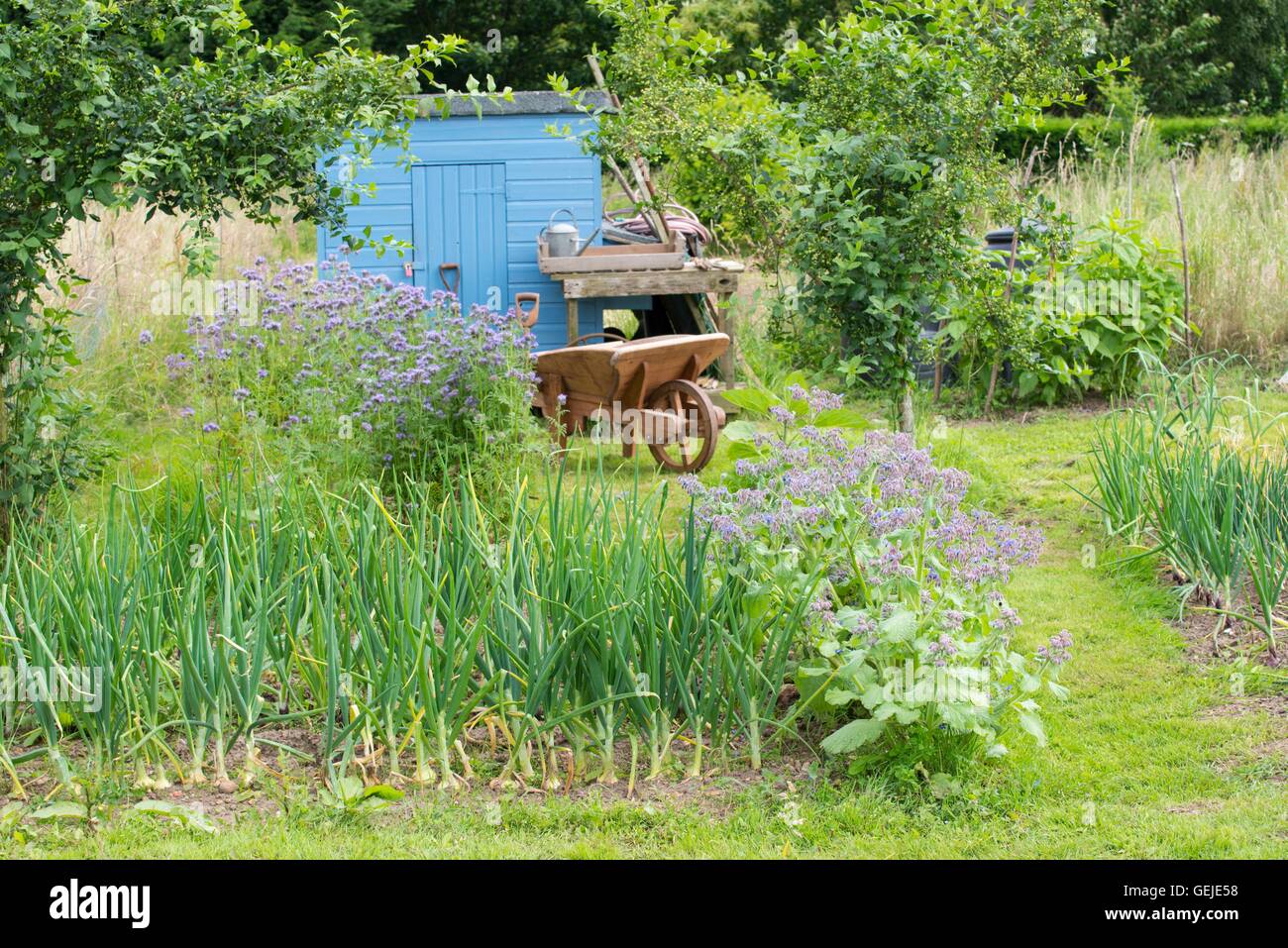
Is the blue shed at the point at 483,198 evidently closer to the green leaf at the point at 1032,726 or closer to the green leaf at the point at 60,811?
the green leaf at the point at 1032,726

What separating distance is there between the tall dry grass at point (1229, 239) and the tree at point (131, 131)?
17.7 ft

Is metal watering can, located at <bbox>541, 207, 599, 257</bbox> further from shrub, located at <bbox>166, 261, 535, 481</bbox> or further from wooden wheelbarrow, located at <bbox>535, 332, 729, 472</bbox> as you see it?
shrub, located at <bbox>166, 261, 535, 481</bbox>

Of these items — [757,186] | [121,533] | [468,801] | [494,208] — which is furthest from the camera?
[494,208]

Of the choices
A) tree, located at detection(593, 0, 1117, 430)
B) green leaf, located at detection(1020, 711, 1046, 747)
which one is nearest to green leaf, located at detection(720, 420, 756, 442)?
tree, located at detection(593, 0, 1117, 430)

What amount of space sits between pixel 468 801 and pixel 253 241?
25.5 feet

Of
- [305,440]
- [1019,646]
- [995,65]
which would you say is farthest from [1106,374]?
[305,440]

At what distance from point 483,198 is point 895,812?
6.59 metres

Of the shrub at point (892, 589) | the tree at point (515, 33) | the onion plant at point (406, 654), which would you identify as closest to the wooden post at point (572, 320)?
the shrub at point (892, 589)

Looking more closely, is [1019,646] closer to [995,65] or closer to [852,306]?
[852,306]

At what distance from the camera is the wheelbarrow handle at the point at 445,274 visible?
28.6 feet

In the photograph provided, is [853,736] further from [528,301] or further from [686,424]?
[528,301]

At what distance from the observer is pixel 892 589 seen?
3.35 metres

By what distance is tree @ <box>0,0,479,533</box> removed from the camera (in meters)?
4.13

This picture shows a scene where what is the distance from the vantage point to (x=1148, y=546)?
489 cm
